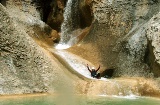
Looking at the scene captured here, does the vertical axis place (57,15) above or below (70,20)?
above

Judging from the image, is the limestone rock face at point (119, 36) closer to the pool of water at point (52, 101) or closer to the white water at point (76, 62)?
the white water at point (76, 62)

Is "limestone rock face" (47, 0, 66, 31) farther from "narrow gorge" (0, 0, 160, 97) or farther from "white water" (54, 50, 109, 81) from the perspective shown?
"white water" (54, 50, 109, 81)

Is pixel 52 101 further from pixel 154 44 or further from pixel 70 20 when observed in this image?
pixel 70 20

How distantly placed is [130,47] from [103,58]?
8.49ft

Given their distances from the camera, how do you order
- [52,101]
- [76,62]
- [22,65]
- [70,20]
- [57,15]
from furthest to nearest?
1. [57,15]
2. [70,20]
3. [76,62]
4. [22,65]
5. [52,101]

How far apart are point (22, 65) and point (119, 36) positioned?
361 inches

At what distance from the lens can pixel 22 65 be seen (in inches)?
773

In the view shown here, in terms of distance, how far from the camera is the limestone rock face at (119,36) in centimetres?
2347

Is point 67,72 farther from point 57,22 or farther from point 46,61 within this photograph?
point 57,22

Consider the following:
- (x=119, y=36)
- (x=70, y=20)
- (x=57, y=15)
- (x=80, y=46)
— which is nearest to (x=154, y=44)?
(x=119, y=36)

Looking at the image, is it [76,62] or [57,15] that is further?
[57,15]

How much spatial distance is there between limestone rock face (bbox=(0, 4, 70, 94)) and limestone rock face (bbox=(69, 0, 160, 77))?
525 centimetres

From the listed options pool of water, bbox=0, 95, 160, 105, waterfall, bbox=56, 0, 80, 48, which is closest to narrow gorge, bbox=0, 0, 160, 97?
waterfall, bbox=56, 0, 80, 48

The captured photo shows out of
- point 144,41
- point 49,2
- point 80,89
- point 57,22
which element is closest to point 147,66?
point 144,41
